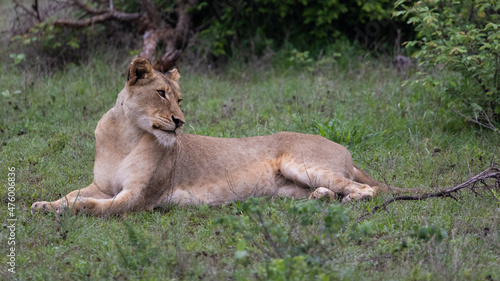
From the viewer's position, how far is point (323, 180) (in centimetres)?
540

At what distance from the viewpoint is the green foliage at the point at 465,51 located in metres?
6.36

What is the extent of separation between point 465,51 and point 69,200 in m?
4.23

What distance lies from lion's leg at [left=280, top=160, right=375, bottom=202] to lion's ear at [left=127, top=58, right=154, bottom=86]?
1566 millimetres

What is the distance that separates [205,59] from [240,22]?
1.06 m

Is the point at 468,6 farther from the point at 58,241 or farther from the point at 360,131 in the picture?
the point at 58,241

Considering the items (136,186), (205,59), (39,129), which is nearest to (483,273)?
(136,186)

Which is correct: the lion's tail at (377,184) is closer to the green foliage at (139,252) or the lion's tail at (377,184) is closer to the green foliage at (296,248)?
the green foliage at (296,248)

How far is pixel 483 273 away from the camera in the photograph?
338 centimetres

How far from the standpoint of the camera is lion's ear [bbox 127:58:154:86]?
495 centimetres

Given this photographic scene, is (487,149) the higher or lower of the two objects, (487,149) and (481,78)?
the lower

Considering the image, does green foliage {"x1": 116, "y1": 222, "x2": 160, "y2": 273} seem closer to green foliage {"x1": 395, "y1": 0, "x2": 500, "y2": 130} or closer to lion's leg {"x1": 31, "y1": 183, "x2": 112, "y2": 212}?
lion's leg {"x1": 31, "y1": 183, "x2": 112, "y2": 212}

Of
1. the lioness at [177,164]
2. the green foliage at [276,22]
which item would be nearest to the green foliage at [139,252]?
the lioness at [177,164]

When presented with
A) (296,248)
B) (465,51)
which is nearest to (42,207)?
(296,248)

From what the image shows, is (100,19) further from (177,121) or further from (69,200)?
(69,200)
